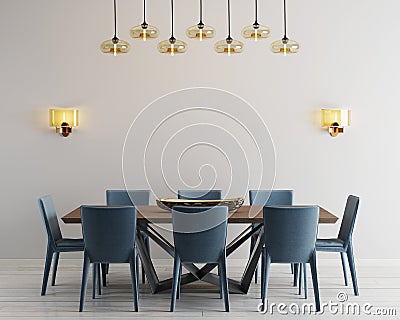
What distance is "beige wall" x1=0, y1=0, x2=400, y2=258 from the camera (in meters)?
7.24

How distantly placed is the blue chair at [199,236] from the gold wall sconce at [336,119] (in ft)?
7.60

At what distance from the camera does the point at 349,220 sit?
19.7 ft

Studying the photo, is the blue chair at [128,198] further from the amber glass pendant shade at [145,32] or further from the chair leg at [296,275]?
the amber glass pendant shade at [145,32]

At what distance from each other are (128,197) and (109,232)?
1474 mm

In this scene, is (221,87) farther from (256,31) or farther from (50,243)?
(50,243)

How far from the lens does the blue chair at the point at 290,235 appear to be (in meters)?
5.24

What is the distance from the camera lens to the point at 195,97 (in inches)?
286

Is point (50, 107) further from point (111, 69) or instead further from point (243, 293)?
point (243, 293)

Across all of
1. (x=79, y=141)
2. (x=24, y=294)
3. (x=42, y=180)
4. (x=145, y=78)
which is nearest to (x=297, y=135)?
(x=145, y=78)

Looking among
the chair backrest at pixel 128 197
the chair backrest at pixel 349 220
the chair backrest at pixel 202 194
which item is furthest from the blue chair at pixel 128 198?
the chair backrest at pixel 349 220

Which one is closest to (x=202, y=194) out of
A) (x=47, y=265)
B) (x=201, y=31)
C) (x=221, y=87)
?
(x=221, y=87)

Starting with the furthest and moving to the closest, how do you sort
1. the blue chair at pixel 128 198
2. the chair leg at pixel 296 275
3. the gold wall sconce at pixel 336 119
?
the gold wall sconce at pixel 336 119 < the blue chair at pixel 128 198 < the chair leg at pixel 296 275

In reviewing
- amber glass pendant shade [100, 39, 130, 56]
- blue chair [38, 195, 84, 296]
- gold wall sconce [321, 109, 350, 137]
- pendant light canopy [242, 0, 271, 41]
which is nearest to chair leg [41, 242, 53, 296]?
blue chair [38, 195, 84, 296]

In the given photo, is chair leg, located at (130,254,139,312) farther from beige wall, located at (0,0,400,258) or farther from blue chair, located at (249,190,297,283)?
beige wall, located at (0,0,400,258)
